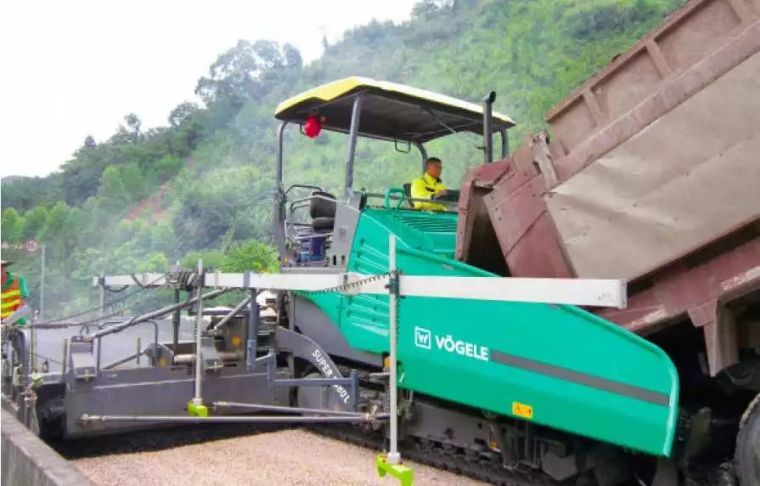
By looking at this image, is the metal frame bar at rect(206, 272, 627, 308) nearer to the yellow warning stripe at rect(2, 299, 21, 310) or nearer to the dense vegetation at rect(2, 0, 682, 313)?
the yellow warning stripe at rect(2, 299, 21, 310)

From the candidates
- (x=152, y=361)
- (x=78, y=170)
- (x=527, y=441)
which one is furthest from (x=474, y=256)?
(x=78, y=170)

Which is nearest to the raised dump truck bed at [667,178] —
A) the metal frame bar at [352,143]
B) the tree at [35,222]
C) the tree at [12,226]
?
the metal frame bar at [352,143]

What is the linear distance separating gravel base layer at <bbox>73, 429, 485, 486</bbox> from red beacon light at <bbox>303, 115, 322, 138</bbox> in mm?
2667

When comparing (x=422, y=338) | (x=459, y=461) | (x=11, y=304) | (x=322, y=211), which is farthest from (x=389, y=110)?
(x=11, y=304)

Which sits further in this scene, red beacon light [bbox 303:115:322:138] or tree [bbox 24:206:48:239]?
tree [bbox 24:206:48:239]

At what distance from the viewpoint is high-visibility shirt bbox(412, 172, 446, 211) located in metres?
5.84

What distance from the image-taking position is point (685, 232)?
3217 mm

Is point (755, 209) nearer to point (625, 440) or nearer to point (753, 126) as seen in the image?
point (753, 126)

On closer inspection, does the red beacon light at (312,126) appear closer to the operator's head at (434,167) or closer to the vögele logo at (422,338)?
the operator's head at (434,167)

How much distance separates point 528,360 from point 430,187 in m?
2.61

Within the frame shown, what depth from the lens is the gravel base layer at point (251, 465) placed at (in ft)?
15.5

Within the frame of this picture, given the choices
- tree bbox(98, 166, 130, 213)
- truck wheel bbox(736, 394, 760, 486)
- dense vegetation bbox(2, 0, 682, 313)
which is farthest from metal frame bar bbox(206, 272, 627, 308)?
tree bbox(98, 166, 130, 213)

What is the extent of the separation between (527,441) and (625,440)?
936 millimetres

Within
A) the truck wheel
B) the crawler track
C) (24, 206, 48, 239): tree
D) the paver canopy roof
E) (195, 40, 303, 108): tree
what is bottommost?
the crawler track
